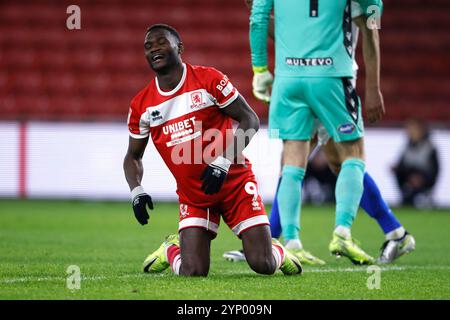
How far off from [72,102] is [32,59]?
1.06 meters

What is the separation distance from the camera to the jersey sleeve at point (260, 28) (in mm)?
6262

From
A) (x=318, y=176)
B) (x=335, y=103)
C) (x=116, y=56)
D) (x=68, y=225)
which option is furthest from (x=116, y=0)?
(x=335, y=103)

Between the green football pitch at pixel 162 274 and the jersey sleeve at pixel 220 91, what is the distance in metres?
0.93

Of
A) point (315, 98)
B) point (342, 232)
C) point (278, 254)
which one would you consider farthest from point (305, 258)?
point (315, 98)

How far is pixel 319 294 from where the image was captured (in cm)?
435

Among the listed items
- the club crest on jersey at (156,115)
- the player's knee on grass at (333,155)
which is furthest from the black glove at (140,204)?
the player's knee on grass at (333,155)

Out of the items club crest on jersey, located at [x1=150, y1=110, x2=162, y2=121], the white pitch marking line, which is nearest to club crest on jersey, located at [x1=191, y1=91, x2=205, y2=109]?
club crest on jersey, located at [x1=150, y1=110, x2=162, y2=121]

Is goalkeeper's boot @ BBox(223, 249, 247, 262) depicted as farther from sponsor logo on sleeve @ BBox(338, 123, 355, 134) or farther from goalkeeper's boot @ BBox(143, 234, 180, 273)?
sponsor logo on sleeve @ BBox(338, 123, 355, 134)

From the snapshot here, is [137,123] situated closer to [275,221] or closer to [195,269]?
[195,269]

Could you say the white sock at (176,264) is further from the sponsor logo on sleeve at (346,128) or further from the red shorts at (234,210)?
the sponsor logo on sleeve at (346,128)

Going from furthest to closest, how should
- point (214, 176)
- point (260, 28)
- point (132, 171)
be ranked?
point (260, 28) → point (132, 171) → point (214, 176)

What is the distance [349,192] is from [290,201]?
0.37 meters

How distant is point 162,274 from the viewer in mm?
5215

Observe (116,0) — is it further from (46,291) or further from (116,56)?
(46,291)
